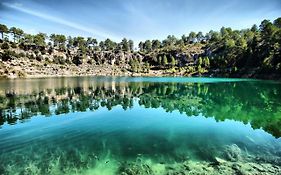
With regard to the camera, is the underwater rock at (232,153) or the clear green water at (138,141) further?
the underwater rock at (232,153)

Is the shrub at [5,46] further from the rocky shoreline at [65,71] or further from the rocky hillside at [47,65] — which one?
the rocky shoreline at [65,71]

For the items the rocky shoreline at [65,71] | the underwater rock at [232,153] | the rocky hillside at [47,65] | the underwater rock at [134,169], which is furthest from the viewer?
the rocky hillside at [47,65]

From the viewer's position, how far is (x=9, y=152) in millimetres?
16984

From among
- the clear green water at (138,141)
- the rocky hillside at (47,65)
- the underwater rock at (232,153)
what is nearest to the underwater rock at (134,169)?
the clear green water at (138,141)

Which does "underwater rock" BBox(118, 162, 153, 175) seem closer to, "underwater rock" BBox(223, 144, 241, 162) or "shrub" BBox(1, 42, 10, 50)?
"underwater rock" BBox(223, 144, 241, 162)

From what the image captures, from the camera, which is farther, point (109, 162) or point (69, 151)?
point (69, 151)

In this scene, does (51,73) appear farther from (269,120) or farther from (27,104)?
(269,120)

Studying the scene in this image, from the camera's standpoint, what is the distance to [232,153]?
16703mm

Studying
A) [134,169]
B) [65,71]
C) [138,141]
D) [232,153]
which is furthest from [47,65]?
[232,153]

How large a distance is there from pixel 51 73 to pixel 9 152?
146 meters

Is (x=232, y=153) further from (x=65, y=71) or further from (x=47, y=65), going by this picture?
(x=47, y=65)

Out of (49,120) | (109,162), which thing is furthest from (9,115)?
(109,162)

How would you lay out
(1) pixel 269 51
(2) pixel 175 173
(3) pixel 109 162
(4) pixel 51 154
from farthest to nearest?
(1) pixel 269 51 → (4) pixel 51 154 → (3) pixel 109 162 → (2) pixel 175 173

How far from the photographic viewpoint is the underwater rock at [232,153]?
15.8 m
